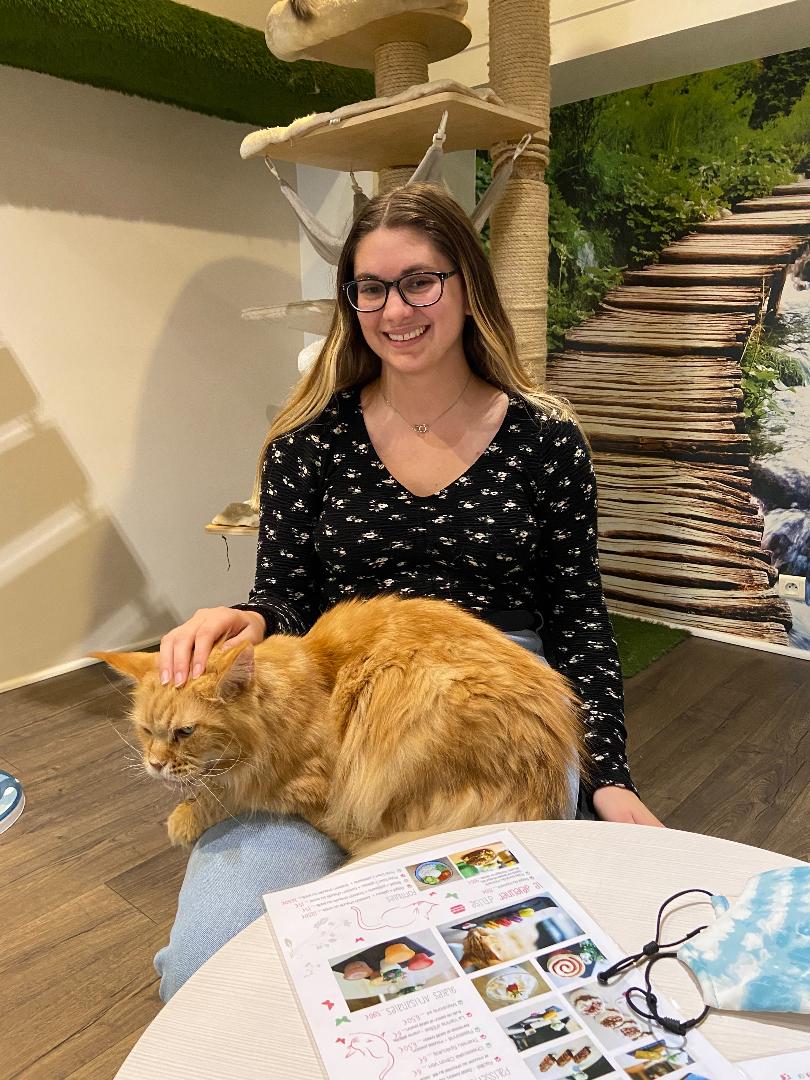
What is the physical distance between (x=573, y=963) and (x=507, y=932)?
61 millimetres

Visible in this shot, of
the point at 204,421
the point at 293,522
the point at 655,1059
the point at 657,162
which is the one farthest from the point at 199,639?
the point at 657,162

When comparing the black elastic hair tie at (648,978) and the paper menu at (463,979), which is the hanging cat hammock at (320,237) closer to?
the paper menu at (463,979)

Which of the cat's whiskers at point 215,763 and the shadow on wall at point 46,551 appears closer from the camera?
the cat's whiskers at point 215,763

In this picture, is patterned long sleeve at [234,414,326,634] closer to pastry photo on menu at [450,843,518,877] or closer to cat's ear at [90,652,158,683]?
cat's ear at [90,652,158,683]

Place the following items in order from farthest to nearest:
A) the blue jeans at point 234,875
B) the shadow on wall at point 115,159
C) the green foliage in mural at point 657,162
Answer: the green foliage in mural at point 657,162 → the shadow on wall at point 115,159 → the blue jeans at point 234,875

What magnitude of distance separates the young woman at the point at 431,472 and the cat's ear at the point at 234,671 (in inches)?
5.5

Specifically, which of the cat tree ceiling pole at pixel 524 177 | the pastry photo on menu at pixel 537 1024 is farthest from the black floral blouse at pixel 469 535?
the cat tree ceiling pole at pixel 524 177

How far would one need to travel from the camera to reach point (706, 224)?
279 centimetres

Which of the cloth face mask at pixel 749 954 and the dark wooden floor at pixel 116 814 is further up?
the cloth face mask at pixel 749 954

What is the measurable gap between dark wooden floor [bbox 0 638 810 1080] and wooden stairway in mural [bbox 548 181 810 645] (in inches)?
12.9

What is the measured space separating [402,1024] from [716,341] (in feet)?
9.25

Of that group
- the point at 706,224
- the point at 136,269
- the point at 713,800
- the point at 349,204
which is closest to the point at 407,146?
the point at 349,204

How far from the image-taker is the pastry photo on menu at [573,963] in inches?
23.7

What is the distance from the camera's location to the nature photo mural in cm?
265
